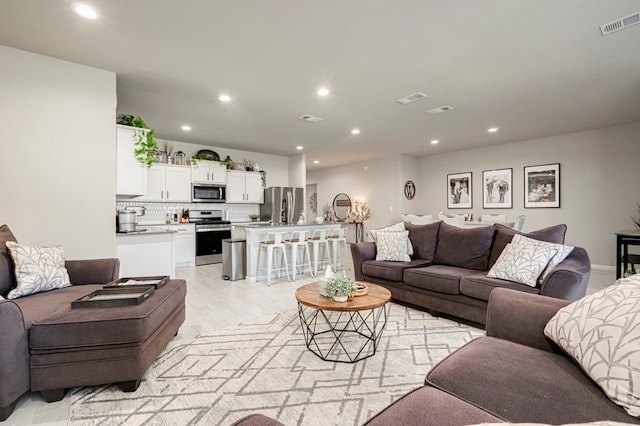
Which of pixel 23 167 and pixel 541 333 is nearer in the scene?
pixel 541 333

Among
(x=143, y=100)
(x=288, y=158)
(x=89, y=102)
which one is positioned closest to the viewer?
(x=89, y=102)

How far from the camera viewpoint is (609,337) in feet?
3.71

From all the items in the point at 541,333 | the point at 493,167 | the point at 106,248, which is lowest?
the point at 541,333

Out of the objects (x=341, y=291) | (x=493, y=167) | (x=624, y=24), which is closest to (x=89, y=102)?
(x=341, y=291)

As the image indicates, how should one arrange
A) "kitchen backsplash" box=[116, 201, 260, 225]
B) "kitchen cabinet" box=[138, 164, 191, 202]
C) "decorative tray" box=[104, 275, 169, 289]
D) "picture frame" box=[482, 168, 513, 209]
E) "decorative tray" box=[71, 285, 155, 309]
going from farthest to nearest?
1. "picture frame" box=[482, 168, 513, 209]
2. "kitchen backsplash" box=[116, 201, 260, 225]
3. "kitchen cabinet" box=[138, 164, 191, 202]
4. "decorative tray" box=[104, 275, 169, 289]
5. "decorative tray" box=[71, 285, 155, 309]

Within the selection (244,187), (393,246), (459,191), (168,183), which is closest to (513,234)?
(393,246)

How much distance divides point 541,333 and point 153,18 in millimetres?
3351

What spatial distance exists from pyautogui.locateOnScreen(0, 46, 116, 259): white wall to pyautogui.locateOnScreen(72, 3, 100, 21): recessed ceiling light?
3.31 feet

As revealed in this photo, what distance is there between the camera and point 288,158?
834 centimetres

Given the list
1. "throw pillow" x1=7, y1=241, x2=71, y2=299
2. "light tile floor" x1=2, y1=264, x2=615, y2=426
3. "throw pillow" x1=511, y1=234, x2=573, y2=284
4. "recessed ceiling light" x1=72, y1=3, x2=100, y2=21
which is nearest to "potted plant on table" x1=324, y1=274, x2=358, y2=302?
"light tile floor" x1=2, y1=264, x2=615, y2=426

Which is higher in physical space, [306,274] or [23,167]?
[23,167]

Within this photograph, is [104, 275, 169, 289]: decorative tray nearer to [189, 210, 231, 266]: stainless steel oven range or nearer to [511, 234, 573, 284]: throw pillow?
[511, 234, 573, 284]: throw pillow

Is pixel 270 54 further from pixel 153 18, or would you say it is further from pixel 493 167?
pixel 493 167

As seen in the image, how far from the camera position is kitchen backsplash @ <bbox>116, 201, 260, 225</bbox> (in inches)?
242
